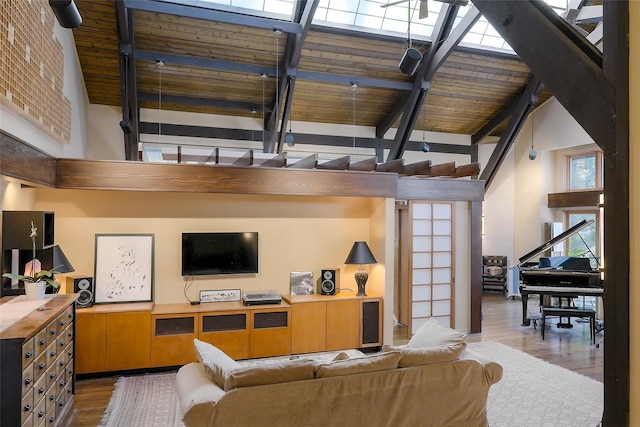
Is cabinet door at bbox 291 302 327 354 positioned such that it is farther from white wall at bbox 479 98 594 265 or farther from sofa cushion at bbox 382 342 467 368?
white wall at bbox 479 98 594 265

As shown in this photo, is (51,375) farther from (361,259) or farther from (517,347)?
(517,347)

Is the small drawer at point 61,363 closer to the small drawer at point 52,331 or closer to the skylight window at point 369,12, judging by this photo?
the small drawer at point 52,331

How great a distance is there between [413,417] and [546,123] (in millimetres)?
8762

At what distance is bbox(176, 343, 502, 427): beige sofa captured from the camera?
224 centimetres

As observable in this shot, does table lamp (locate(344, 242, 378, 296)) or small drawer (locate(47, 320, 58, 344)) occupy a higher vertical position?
table lamp (locate(344, 242, 378, 296))

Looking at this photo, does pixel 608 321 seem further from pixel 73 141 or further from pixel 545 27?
pixel 73 141

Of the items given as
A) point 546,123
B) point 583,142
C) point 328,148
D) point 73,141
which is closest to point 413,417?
point 73,141

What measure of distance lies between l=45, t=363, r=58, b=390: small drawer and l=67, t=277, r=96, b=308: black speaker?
1.60 m

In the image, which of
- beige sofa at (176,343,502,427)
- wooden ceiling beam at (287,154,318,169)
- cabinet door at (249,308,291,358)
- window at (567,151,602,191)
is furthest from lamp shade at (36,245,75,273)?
window at (567,151,602,191)

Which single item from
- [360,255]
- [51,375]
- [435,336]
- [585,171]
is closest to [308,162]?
[360,255]

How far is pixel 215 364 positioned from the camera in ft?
8.25

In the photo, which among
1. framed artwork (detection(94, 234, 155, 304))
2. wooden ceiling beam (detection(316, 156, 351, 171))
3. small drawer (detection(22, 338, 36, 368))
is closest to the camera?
small drawer (detection(22, 338, 36, 368))

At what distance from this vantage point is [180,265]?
5.33 meters

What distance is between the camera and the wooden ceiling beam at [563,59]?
0.95 metres
